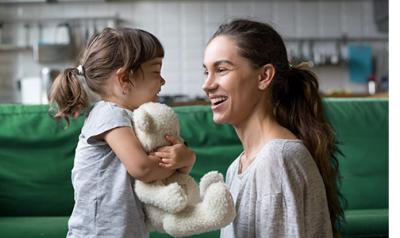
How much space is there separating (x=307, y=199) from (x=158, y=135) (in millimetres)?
323

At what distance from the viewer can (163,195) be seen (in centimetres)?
106

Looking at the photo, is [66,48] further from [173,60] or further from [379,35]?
[379,35]

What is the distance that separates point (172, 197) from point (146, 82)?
0.80 ft

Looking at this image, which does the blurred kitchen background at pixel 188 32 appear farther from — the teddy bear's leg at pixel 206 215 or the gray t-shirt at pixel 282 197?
the teddy bear's leg at pixel 206 215

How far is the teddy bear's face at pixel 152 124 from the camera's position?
3.56 ft

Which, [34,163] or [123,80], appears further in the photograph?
[34,163]

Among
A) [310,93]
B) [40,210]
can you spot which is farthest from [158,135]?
[40,210]

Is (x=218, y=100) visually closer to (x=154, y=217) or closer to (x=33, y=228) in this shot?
(x=154, y=217)

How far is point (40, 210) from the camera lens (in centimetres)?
205

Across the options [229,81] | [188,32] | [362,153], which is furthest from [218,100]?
[188,32]

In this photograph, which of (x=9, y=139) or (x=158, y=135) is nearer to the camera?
(x=158, y=135)

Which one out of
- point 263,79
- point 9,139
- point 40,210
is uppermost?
point 263,79

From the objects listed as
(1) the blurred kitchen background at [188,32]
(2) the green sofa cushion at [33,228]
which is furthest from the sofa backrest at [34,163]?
(1) the blurred kitchen background at [188,32]
